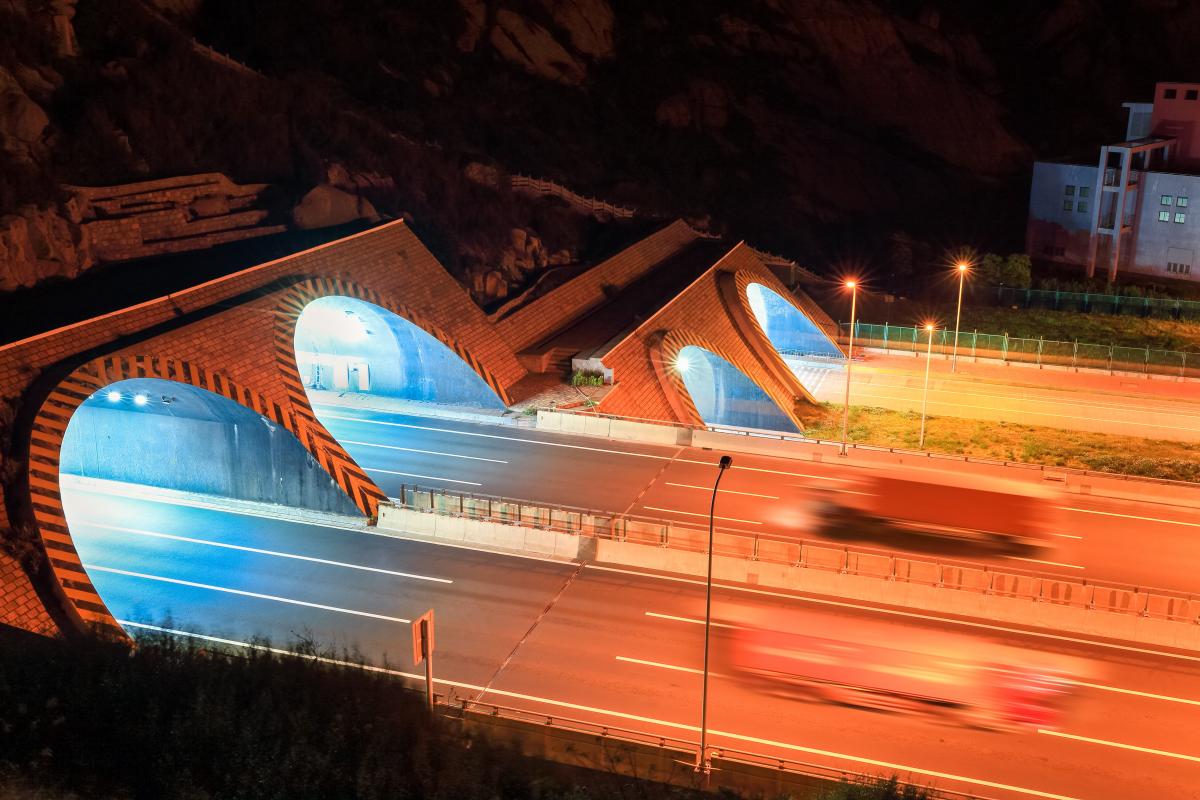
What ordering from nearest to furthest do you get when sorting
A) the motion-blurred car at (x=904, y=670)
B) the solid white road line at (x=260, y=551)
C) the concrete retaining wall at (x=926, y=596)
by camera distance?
the motion-blurred car at (x=904, y=670) < the concrete retaining wall at (x=926, y=596) < the solid white road line at (x=260, y=551)

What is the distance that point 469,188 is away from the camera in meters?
50.4

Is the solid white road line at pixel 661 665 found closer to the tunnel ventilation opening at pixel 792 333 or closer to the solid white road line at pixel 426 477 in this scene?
the solid white road line at pixel 426 477

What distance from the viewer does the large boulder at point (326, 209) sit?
134ft

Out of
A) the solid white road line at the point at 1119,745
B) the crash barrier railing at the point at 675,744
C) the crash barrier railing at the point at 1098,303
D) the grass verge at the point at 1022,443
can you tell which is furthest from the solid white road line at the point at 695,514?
the crash barrier railing at the point at 1098,303

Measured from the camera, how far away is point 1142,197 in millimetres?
66000

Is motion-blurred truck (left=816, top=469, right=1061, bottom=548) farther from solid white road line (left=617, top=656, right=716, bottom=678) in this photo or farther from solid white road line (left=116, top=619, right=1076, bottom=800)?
solid white road line (left=116, top=619, right=1076, bottom=800)

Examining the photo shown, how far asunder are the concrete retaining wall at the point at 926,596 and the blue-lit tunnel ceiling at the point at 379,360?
12335mm

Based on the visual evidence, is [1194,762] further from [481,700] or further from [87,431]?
[87,431]

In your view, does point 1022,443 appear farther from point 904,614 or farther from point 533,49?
point 533,49

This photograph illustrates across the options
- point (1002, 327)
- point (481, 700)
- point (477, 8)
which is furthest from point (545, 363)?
point (477, 8)

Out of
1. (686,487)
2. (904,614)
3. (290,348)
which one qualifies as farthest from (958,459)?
(290,348)

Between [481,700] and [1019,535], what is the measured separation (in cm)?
1584

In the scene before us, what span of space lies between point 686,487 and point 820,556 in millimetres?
6392

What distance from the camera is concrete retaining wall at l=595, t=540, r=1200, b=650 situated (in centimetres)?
2572
